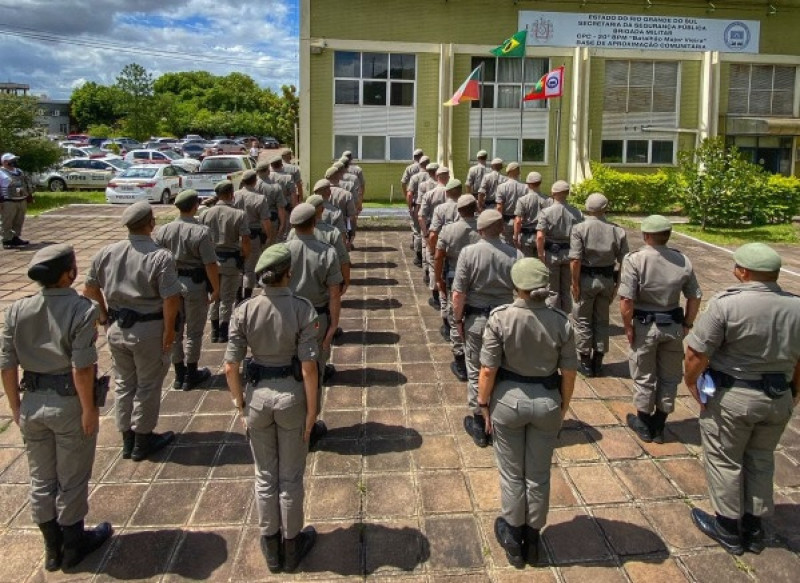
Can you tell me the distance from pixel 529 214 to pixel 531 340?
541 centimetres

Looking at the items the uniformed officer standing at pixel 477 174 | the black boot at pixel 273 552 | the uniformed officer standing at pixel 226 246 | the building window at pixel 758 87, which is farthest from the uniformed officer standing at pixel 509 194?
the building window at pixel 758 87

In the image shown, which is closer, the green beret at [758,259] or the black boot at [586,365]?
the green beret at [758,259]

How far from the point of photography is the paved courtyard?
385cm

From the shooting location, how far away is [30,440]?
12.4ft

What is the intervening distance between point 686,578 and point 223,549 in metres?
2.78

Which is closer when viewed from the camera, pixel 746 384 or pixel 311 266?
pixel 746 384

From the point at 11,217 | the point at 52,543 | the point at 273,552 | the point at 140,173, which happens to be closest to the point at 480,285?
the point at 273,552

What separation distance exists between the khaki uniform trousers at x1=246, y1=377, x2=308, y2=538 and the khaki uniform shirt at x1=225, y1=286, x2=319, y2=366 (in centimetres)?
17

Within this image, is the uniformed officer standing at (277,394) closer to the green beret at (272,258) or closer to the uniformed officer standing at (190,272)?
the green beret at (272,258)

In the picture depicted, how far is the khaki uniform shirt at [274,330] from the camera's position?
375 centimetres

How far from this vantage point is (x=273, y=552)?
383cm

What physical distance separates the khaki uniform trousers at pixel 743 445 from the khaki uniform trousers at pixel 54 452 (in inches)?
153

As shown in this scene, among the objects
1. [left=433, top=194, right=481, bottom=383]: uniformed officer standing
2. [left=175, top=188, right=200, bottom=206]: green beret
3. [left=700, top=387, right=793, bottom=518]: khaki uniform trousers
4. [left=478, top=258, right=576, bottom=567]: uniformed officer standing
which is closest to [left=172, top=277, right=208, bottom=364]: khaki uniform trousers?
[left=175, top=188, right=200, bottom=206]: green beret

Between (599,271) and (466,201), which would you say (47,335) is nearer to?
(466,201)
